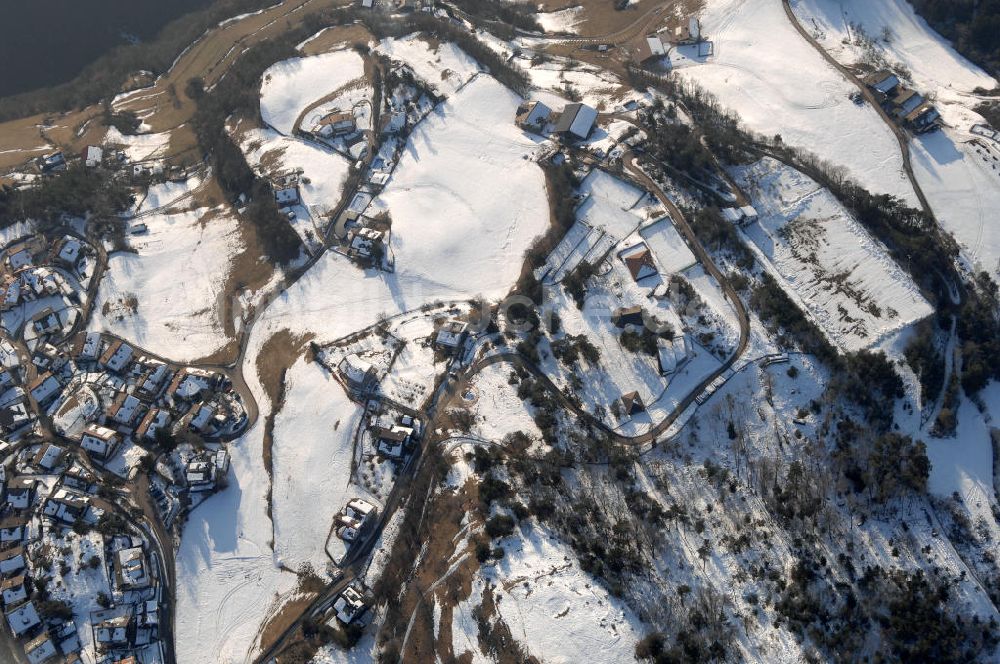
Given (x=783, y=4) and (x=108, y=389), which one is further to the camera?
(x=783, y=4)

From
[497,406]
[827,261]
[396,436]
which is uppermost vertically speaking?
[396,436]

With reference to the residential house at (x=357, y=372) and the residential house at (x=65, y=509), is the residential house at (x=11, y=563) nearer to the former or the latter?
the residential house at (x=65, y=509)

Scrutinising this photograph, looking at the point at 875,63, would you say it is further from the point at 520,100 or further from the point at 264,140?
the point at 264,140

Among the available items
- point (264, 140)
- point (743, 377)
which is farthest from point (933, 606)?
point (264, 140)

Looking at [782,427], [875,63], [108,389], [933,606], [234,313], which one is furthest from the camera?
[875,63]

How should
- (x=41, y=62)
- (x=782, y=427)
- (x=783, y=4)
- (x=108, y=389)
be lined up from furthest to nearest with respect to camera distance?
(x=41, y=62)
(x=783, y=4)
(x=108, y=389)
(x=782, y=427)

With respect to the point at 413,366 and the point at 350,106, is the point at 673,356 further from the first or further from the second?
the point at 350,106

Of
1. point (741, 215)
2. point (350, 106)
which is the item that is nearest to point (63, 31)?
point (350, 106)
